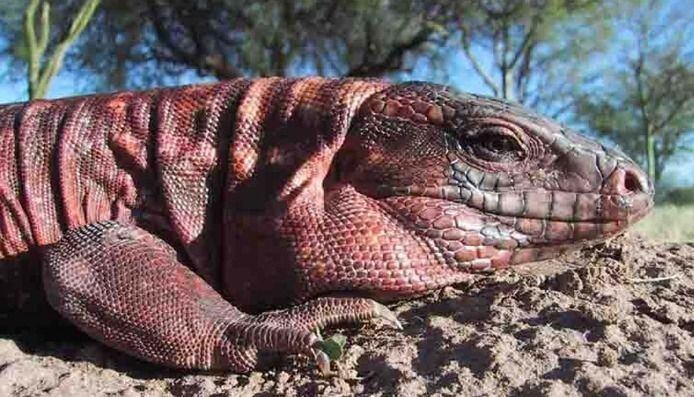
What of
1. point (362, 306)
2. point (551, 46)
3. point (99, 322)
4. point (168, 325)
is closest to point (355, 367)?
point (362, 306)

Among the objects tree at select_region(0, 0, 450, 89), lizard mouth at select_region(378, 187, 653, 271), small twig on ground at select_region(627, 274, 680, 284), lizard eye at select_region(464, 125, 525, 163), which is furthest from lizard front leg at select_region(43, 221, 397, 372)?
tree at select_region(0, 0, 450, 89)

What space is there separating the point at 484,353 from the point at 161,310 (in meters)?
1.24

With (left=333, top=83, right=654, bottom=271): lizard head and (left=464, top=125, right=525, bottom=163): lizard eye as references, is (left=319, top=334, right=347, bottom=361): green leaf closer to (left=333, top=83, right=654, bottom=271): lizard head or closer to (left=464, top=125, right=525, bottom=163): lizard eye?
(left=333, top=83, right=654, bottom=271): lizard head

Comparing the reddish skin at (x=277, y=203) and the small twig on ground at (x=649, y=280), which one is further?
the small twig on ground at (x=649, y=280)

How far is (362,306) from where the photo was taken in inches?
142

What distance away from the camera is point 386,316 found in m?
3.64

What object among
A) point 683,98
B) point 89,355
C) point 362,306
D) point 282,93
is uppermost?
point 683,98

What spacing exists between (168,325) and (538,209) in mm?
1599

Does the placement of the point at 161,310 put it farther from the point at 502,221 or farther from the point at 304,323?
the point at 502,221

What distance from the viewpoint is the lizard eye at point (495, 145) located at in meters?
3.88

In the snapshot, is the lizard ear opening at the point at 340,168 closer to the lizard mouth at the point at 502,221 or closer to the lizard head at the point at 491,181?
the lizard head at the point at 491,181

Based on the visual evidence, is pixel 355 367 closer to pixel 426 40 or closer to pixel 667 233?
pixel 667 233

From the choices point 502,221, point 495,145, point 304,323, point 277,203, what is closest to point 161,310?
point 304,323

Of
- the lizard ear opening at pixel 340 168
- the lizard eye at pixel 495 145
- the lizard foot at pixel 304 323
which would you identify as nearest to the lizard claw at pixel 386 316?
the lizard foot at pixel 304 323
